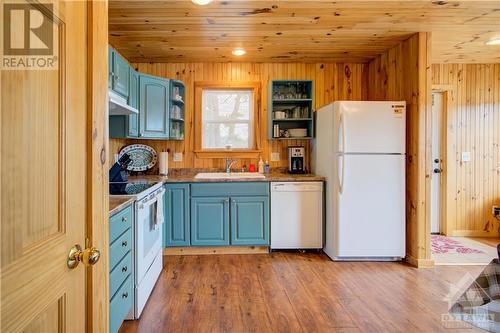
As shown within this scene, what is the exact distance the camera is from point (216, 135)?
13.0 feet

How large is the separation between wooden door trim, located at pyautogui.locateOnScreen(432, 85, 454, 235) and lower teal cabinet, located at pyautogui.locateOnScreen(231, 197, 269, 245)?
270 centimetres

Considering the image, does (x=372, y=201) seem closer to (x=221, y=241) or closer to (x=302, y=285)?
(x=302, y=285)

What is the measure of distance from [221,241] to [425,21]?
3.04m

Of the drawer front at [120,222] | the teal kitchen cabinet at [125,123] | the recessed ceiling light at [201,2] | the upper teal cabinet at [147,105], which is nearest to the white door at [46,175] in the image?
the drawer front at [120,222]

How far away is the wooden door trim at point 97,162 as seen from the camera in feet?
2.70

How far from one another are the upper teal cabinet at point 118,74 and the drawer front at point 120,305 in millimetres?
1729

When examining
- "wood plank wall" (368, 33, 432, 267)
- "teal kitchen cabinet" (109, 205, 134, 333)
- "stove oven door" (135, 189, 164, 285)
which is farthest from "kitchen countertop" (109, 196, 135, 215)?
"wood plank wall" (368, 33, 432, 267)

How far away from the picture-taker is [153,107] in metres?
3.37

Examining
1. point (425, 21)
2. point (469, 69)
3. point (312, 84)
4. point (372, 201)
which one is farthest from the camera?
point (469, 69)

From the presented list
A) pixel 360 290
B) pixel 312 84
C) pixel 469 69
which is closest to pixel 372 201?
pixel 360 290

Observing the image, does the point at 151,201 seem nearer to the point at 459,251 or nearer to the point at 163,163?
the point at 163,163

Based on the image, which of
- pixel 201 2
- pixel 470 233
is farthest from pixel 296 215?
pixel 470 233

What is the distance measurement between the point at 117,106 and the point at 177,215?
139 cm

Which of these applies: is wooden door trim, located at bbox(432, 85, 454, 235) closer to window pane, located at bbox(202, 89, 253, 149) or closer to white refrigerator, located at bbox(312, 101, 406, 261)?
white refrigerator, located at bbox(312, 101, 406, 261)
